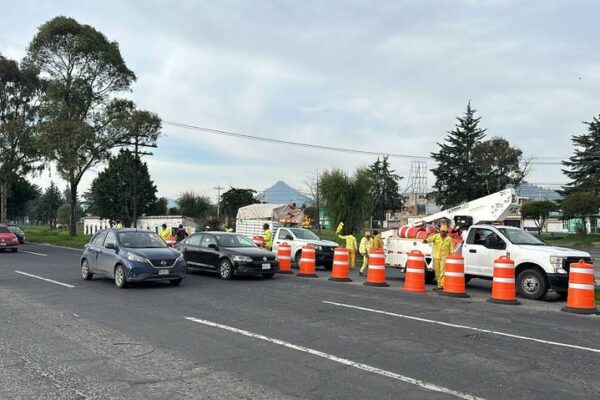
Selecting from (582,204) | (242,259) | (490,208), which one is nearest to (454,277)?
(490,208)

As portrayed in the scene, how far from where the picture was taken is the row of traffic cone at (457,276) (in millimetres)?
11141

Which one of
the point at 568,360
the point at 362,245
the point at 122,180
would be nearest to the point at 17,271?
the point at 362,245

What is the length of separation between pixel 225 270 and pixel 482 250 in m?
7.28

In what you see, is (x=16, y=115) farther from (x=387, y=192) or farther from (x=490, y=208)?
(x=387, y=192)

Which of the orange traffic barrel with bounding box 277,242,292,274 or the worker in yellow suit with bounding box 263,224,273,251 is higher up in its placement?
the worker in yellow suit with bounding box 263,224,273,251

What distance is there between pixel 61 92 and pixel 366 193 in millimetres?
24946

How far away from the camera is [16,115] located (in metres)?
46.3

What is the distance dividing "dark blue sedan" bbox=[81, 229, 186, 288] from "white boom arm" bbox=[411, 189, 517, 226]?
27.1ft

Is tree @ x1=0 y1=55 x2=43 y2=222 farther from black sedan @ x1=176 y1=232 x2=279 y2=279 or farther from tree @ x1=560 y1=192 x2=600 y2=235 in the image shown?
tree @ x1=560 y1=192 x2=600 y2=235

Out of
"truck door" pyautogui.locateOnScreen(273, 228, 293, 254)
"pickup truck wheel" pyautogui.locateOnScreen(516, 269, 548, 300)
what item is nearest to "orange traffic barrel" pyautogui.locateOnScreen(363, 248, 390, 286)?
"pickup truck wheel" pyautogui.locateOnScreen(516, 269, 548, 300)

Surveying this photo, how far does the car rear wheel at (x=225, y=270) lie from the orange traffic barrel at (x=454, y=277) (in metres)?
Result: 6.14

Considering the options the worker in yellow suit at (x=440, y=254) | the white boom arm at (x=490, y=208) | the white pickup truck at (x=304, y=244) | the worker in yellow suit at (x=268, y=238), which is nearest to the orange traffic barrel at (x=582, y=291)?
the worker in yellow suit at (x=440, y=254)

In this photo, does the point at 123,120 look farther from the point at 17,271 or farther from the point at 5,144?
the point at 17,271

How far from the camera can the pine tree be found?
6216cm
